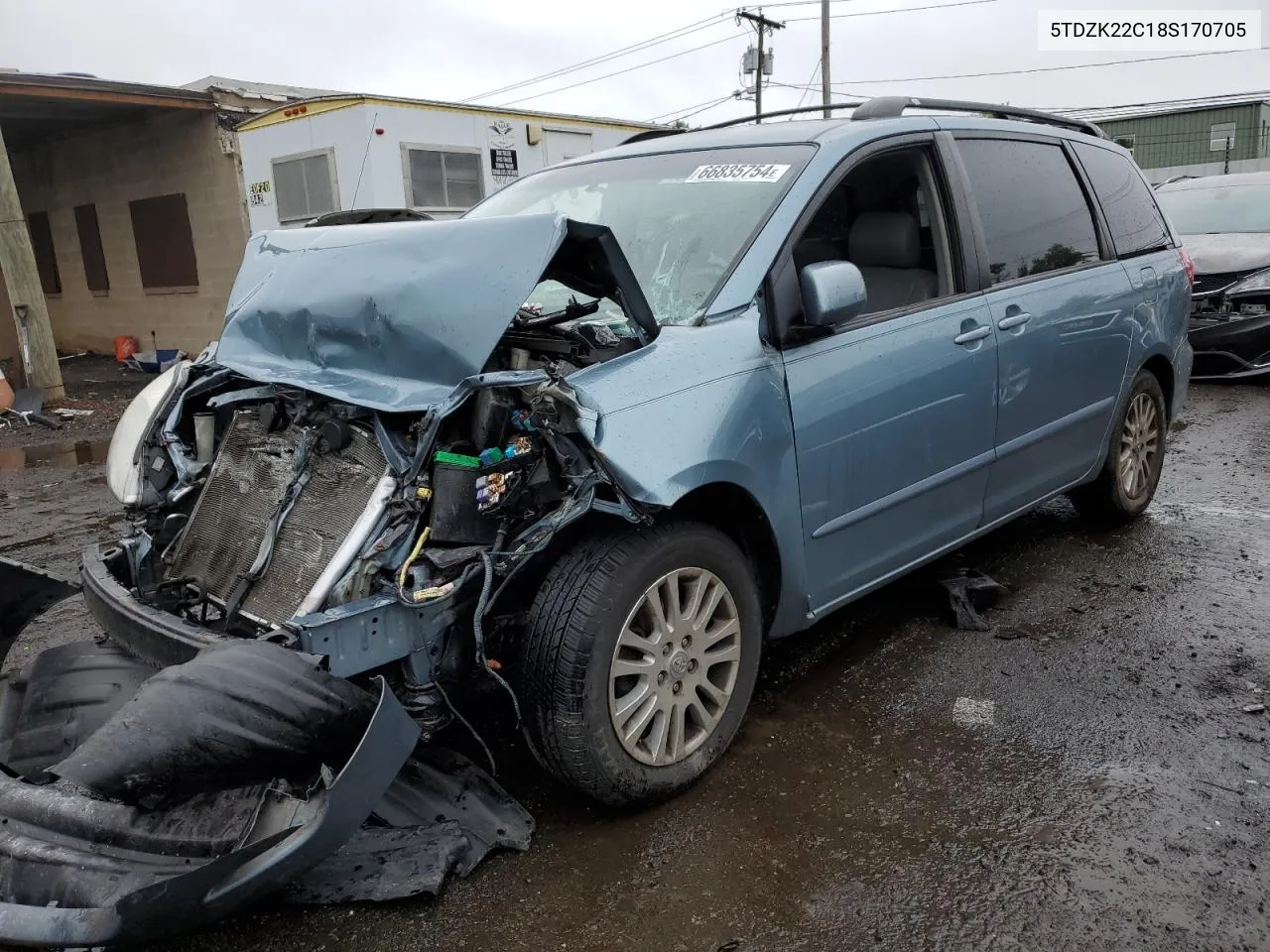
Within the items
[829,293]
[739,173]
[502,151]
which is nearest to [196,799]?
[829,293]

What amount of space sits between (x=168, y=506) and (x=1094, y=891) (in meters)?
2.79

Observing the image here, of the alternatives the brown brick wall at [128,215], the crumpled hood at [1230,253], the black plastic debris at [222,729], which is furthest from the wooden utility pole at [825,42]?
the black plastic debris at [222,729]

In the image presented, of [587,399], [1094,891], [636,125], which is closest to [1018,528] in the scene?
[1094,891]

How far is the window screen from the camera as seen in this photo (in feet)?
36.8

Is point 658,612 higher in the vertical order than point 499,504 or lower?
lower

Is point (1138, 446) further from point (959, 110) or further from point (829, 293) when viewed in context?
point (829, 293)

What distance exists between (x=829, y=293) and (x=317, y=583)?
1619mm

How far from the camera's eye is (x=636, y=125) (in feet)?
43.3

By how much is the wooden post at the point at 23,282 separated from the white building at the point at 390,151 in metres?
2.94

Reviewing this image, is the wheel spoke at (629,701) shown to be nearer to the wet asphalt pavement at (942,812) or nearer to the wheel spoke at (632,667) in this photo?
the wheel spoke at (632,667)

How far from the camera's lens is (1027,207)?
12.5ft

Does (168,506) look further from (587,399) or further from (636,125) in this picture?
(636,125)

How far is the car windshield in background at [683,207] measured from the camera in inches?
115

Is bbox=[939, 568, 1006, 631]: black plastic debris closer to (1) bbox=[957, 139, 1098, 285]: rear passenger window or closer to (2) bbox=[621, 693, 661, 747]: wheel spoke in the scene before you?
(1) bbox=[957, 139, 1098, 285]: rear passenger window
